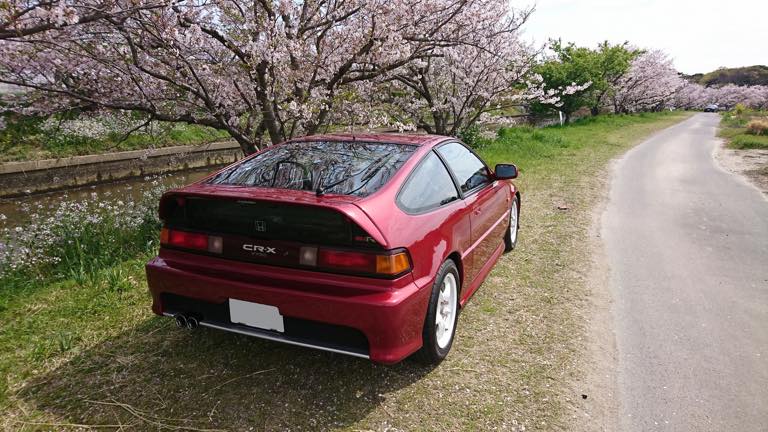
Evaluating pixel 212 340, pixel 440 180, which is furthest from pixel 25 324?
pixel 440 180

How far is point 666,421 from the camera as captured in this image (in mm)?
2600

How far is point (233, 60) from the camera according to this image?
6465mm

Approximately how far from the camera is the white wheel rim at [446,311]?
10.0ft

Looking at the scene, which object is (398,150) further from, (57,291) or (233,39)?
(233,39)

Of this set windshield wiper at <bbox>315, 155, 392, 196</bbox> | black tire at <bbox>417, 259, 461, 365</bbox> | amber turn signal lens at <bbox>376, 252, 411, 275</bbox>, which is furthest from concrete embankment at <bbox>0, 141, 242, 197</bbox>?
amber turn signal lens at <bbox>376, 252, 411, 275</bbox>

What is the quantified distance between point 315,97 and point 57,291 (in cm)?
399

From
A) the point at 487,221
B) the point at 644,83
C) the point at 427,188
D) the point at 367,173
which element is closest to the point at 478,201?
the point at 487,221

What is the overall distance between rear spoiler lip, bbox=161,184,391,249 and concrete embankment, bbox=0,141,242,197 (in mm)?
8423

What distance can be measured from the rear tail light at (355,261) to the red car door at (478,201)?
1.06 m

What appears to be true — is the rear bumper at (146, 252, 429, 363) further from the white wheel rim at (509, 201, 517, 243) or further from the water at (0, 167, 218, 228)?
the water at (0, 167, 218, 228)

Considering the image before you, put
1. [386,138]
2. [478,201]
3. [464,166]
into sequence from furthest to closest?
[464,166], [478,201], [386,138]

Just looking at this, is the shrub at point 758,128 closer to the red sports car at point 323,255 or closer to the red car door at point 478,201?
the red car door at point 478,201

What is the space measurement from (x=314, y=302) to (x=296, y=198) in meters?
0.57

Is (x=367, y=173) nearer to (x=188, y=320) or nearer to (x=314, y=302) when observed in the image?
(x=314, y=302)
